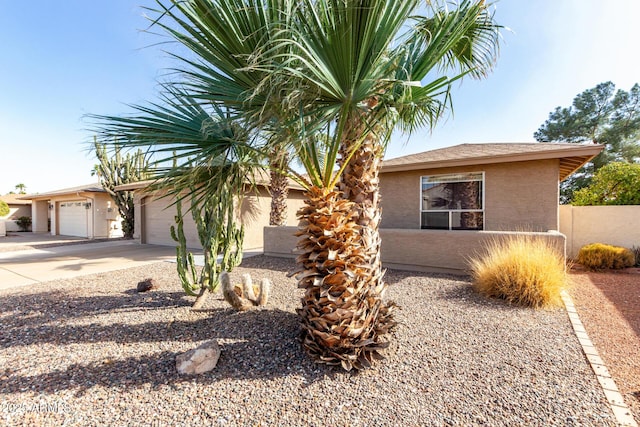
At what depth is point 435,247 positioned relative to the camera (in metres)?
7.39

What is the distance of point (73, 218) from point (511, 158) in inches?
1026

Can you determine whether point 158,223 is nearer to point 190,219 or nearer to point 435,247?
point 190,219

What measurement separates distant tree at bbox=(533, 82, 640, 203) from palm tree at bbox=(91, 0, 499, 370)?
25.0 metres

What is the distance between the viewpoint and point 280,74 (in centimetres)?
243

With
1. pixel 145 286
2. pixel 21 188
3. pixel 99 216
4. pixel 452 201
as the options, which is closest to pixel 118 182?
pixel 99 216

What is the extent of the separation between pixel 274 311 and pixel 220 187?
223cm

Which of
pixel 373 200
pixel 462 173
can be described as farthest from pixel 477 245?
pixel 373 200

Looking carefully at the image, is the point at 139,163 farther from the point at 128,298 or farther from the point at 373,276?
the point at 128,298

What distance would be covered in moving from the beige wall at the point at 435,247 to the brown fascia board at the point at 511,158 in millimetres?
2626

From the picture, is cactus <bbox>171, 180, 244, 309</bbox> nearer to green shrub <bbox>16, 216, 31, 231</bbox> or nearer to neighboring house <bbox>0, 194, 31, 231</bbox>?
green shrub <bbox>16, 216, 31, 231</bbox>

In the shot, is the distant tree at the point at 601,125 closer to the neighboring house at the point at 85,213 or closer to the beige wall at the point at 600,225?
the beige wall at the point at 600,225

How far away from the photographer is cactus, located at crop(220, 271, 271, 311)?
4410 mm

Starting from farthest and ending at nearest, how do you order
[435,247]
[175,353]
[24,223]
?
[24,223]
[435,247]
[175,353]

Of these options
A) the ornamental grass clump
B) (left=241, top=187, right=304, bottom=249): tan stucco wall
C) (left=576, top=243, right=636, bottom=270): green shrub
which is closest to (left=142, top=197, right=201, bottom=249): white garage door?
(left=241, top=187, right=304, bottom=249): tan stucco wall
